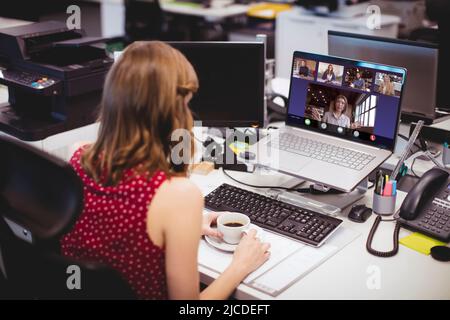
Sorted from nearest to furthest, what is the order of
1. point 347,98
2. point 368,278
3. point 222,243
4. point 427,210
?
point 368,278 → point 222,243 → point 427,210 → point 347,98

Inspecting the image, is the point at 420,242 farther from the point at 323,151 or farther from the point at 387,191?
the point at 323,151

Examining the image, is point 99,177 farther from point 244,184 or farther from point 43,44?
point 43,44

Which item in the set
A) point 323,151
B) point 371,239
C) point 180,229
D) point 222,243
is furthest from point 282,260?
point 323,151

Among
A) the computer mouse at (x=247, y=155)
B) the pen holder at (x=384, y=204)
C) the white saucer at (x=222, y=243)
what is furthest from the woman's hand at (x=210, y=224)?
the pen holder at (x=384, y=204)

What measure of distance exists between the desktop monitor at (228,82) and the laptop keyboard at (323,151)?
0.59 feet

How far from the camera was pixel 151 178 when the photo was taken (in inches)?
52.1

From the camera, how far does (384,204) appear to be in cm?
184

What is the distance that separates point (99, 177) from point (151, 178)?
5.3 inches

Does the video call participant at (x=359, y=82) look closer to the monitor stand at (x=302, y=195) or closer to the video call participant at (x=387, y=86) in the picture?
the video call participant at (x=387, y=86)

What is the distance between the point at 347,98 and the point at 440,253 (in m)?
0.59

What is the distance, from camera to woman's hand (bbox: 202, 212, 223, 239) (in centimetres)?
167

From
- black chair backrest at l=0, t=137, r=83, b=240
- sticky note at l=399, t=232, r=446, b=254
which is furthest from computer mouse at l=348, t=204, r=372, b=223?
black chair backrest at l=0, t=137, r=83, b=240

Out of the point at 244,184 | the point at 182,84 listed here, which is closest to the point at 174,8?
the point at 244,184

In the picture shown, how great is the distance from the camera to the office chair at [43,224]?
45.3 inches
